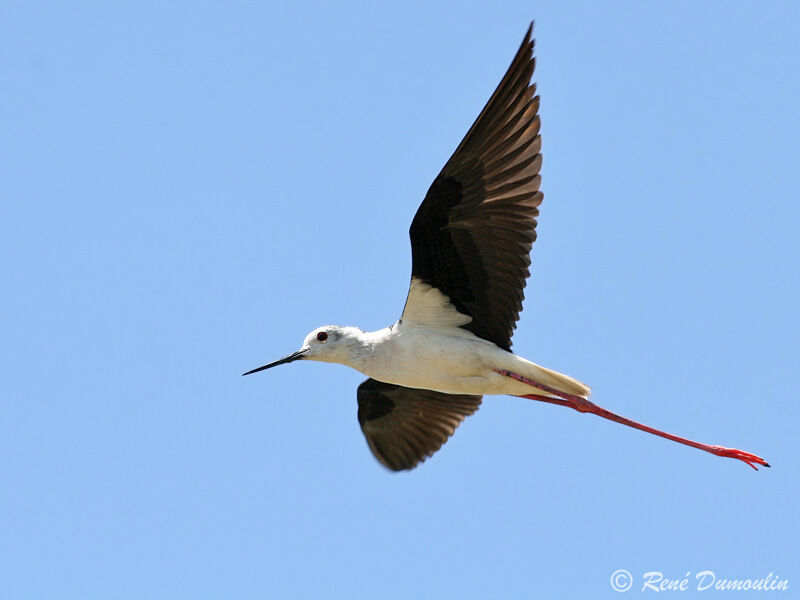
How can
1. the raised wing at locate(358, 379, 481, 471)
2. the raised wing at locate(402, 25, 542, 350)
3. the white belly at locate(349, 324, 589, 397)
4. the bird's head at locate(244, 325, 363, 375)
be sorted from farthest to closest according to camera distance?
the raised wing at locate(358, 379, 481, 471), the bird's head at locate(244, 325, 363, 375), the white belly at locate(349, 324, 589, 397), the raised wing at locate(402, 25, 542, 350)

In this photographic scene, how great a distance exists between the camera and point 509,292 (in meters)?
9.58

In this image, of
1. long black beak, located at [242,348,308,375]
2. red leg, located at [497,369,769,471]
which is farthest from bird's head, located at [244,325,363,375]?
red leg, located at [497,369,769,471]

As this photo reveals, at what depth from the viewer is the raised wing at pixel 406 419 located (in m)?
11.4

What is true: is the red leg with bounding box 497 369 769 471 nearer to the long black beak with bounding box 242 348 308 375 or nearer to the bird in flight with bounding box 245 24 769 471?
the bird in flight with bounding box 245 24 769 471

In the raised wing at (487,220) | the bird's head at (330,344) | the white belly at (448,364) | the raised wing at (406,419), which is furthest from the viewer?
the raised wing at (406,419)

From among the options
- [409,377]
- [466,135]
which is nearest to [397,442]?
[409,377]

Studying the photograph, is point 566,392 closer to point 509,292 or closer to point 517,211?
point 509,292

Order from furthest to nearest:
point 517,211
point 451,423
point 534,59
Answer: point 451,423
point 517,211
point 534,59

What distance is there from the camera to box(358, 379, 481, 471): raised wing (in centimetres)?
1141

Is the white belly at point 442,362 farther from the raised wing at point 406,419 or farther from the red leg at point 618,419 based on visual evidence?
the raised wing at point 406,419

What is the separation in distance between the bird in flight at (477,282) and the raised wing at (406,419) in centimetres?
140

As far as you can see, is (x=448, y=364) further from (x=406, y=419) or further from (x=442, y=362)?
(x=406, y=419)

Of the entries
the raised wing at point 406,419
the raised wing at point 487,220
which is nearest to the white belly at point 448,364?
the raised wing at point 487,220

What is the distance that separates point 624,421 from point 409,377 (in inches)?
71.4
